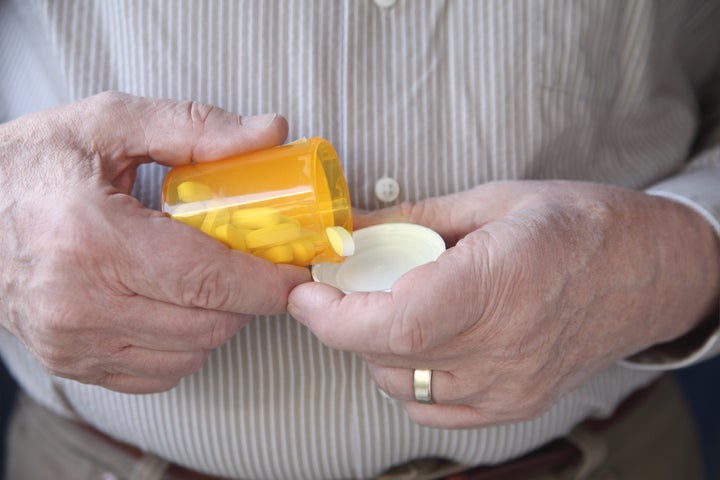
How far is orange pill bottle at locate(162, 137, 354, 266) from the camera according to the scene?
0.71m

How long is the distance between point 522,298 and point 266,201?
0.32m

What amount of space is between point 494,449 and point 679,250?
1.33 ft

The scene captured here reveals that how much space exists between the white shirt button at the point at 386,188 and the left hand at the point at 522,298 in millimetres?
34

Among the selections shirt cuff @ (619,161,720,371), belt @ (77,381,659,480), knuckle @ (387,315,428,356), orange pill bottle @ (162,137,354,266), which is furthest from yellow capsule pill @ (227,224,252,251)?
shirt cuff @ (619,161,720,371)

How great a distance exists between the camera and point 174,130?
720mm

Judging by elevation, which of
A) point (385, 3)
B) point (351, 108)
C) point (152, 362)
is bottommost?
point (152, 362)

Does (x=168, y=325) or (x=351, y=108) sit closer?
(x=168, y=325)

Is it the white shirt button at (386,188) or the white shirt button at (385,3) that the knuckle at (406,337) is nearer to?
the white shirt button at (386,188)

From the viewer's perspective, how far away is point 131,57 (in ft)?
2.77

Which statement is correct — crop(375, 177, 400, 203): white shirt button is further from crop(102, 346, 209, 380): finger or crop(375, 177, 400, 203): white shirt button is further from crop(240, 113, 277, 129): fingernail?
crop(102, 346, 209, 380): finger

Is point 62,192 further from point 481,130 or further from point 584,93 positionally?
point 584,93

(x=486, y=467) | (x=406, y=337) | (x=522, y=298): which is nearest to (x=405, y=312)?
(x=406, y=337)

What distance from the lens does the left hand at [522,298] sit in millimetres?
679

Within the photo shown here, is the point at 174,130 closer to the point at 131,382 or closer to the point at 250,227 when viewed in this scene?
the point at 250,227
